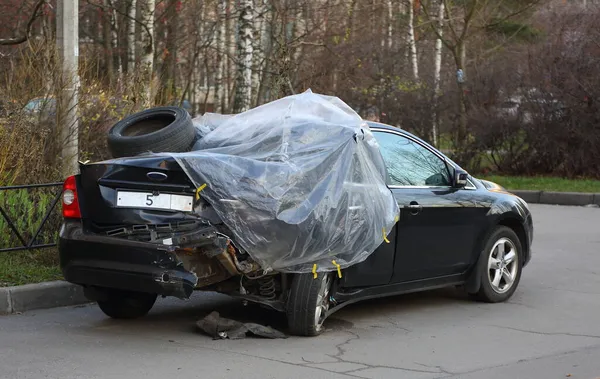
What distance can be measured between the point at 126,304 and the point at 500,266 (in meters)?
3.26

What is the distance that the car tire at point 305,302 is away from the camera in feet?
21.6

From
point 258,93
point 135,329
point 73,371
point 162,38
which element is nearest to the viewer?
point 73,371

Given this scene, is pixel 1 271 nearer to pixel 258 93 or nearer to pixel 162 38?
pixel 258 93

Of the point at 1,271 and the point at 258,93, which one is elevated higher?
the point at 258,93

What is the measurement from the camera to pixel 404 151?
304 inches

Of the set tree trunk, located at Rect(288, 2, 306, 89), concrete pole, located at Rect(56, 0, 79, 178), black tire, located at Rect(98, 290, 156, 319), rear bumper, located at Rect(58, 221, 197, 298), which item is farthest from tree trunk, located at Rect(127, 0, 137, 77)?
rear bumper, located at Rect(58, 221, 197, 298)

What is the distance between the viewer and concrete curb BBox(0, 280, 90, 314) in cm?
754

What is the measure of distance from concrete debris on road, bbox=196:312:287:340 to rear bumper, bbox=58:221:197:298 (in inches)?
24.8

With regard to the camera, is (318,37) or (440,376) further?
(318,37)

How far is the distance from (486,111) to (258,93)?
5.45 m

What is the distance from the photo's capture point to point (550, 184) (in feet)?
59.6

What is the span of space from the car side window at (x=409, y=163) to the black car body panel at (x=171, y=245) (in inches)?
3.7

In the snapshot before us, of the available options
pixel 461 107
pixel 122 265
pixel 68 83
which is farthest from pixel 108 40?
pixel 122 265

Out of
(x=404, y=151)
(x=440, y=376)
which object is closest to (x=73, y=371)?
(x=440, y=376)
